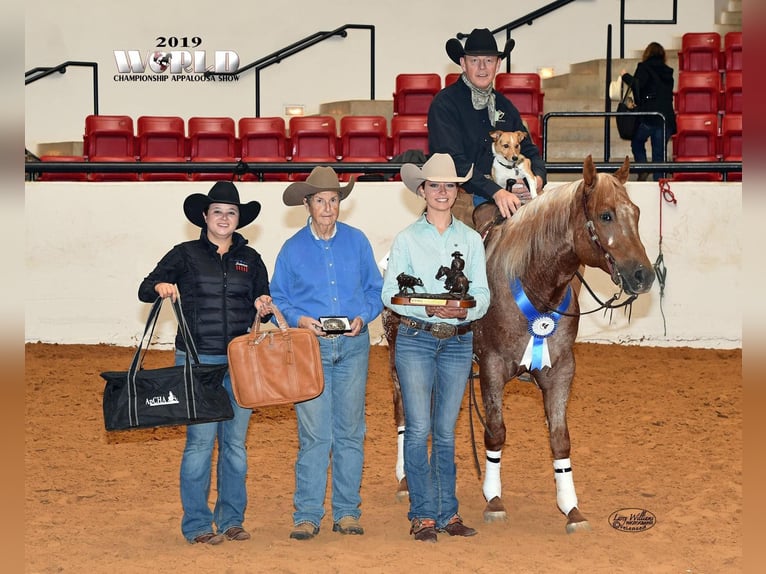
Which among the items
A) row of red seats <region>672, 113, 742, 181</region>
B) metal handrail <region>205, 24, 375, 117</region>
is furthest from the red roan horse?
metal handrail <region>205, 24, 375, 117</region>

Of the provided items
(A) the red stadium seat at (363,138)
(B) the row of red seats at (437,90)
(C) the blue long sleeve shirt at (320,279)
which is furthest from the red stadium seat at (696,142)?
(C) the blue long sleeve shirt at (320,279)

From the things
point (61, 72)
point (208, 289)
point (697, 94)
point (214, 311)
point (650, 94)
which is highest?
point (61, 72)

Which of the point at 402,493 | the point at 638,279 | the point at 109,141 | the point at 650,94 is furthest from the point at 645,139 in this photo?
the point at 638,279

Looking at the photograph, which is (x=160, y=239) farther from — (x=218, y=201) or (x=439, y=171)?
(x=439, y=171)

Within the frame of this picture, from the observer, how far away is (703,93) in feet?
45.2

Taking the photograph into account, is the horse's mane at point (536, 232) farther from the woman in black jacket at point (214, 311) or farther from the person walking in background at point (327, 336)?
the woman in black jacket at point (214, 311)

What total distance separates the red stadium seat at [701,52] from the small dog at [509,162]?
403 inches

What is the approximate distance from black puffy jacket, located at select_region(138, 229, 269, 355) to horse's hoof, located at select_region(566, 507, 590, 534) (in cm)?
193

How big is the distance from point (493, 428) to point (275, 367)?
1267mm

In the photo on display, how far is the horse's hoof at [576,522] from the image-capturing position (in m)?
5.09

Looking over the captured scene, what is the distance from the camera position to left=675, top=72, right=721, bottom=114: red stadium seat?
1377 centimetres

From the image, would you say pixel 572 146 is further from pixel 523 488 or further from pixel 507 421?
pixel 523 488
